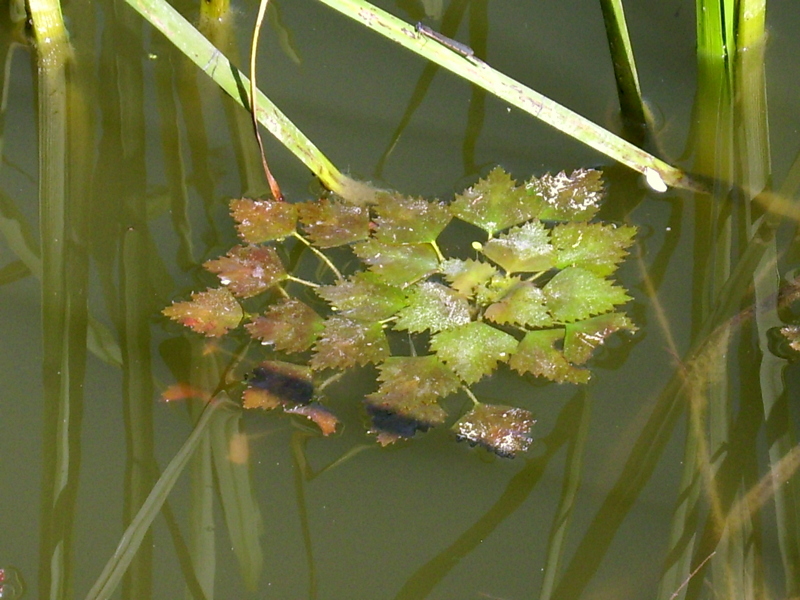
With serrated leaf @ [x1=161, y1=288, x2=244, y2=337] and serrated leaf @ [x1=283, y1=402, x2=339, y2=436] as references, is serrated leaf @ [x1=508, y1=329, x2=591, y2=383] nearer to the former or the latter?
serrated leaf @ [x1=283, y1=402, x2=339, y2=436]

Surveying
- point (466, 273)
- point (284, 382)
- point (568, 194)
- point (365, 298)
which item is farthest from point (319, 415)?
point (568, 194)

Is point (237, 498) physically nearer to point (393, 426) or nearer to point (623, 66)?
point (393, 426)

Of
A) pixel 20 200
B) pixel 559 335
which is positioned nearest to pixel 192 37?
pixel 20 200

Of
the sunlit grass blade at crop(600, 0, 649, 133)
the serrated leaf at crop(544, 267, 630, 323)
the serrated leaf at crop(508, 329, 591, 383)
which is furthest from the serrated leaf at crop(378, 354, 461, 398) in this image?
the sunlit grass blade at crop(600, 0, 649, 133)

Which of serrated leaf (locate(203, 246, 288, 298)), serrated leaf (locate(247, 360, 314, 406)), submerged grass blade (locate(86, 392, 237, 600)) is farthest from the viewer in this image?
serrated leaf (locate(203, 246, 288, 298))

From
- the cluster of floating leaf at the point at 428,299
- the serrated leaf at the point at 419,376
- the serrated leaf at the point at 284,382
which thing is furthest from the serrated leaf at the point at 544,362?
the serrated leaf at the point at 284,382
